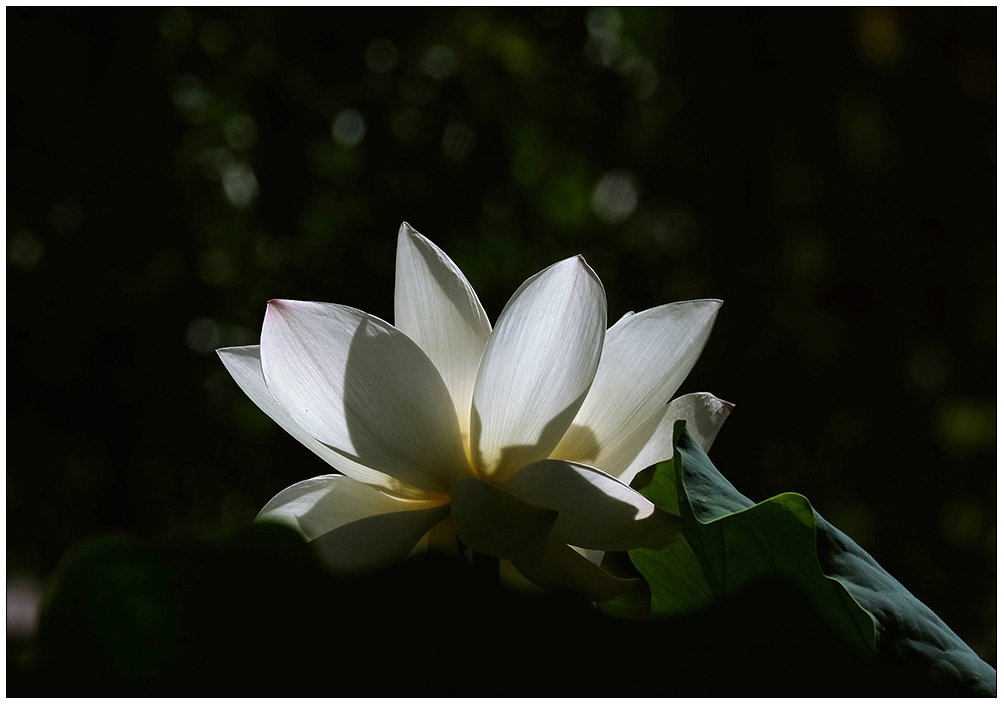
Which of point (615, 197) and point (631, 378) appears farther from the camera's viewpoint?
point (615, 197)

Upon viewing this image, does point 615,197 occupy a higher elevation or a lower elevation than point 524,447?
higher

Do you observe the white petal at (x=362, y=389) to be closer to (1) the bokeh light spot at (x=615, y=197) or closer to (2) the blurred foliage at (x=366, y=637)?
(2) the blurred foliage at (x=366, y=637)

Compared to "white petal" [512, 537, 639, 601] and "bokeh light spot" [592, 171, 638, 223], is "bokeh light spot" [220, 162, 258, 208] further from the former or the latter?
"white petal" [512, 537, 639, 601]

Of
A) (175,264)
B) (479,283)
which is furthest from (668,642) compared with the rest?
(175,264)

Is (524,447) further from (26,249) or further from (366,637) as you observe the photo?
(26,249)

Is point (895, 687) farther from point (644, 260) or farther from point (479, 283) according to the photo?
point (644, 260)

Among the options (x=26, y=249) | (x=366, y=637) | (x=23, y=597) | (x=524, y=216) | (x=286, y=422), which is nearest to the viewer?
(x=366, y=637)

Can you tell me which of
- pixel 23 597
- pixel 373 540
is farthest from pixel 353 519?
pixel 23 597

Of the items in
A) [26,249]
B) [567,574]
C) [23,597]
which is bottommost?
[23,597]

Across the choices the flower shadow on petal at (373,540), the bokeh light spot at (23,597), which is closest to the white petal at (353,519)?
the flower shadow on petal at (373,540)
